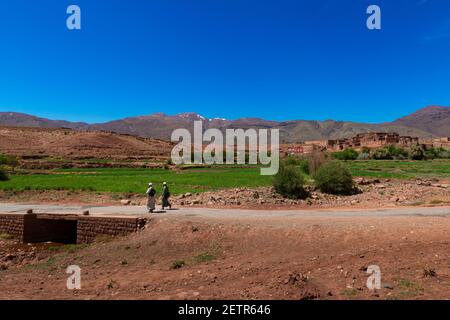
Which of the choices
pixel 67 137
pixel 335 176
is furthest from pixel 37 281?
pixel 67 137

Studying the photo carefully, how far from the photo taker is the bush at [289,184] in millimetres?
28141

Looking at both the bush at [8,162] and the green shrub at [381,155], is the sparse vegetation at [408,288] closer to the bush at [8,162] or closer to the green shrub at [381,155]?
the bush at [8,162]

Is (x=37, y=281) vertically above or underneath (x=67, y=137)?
underneath

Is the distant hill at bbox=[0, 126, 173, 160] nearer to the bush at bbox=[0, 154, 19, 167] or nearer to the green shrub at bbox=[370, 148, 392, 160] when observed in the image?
the bush at bbox=[0, 154, 19, 167]

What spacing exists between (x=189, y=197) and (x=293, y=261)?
14.7m

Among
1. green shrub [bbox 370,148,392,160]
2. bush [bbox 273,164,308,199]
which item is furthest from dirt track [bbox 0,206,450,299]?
green shrub [bbox 370,148,392,160]

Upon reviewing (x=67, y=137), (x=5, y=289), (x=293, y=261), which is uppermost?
(x=67, y=137)

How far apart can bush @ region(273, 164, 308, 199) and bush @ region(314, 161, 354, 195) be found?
268 cm

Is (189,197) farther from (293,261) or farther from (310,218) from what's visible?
(293,261)

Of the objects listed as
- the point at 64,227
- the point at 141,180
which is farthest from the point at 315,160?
the point at 64,227

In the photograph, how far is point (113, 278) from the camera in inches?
532

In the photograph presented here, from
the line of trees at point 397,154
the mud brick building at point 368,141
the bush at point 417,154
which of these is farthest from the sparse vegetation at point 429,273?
the mud brick building at point 368,141

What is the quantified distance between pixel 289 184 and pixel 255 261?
15.1 metres

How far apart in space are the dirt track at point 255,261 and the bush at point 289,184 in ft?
31.1
